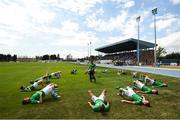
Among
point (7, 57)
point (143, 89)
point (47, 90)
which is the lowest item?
point (143, 89)

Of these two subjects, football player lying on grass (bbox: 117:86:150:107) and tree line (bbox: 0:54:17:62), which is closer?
football player lying on grass (bbox: 117:86:150:107)

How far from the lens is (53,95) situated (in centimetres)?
1198

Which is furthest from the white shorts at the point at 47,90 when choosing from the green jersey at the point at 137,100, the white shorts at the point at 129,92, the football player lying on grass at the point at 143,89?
the football player lying on grass at the point at 143,89

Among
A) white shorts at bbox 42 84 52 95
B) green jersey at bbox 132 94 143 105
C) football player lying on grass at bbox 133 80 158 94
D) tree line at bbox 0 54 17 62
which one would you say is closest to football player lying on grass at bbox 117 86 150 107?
green jersey at bbox 132 94 143 105

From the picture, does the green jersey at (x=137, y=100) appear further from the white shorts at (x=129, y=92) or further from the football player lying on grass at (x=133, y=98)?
the white shorts at (x=129, y=92)

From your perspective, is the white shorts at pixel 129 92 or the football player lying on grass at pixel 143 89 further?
the football player lying on grass at pixel 143 89

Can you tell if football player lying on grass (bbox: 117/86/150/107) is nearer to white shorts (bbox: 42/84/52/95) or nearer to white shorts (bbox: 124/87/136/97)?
white shorts (bbox: 124/87/136/97)

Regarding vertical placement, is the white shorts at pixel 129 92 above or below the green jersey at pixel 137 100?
above

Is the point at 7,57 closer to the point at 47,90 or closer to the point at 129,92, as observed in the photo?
the point at 47,90

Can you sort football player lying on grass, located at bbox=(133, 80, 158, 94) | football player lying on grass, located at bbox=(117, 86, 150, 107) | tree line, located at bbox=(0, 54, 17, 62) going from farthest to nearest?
tree line, located at bbox=(0, 54, 17, 62), football player lying on grass, located at bbox=(133, 80, 158, 94), football player lying on grass, located at bbox=(117, 86, 150, 107)

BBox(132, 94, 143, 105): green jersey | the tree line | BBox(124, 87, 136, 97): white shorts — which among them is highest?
the tree line

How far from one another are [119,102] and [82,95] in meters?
2.60

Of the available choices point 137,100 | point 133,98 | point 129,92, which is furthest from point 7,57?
point 137,100

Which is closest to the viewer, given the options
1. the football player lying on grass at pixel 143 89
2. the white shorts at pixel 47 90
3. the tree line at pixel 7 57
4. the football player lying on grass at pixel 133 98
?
the football player lying on grass at pixel 133 98
